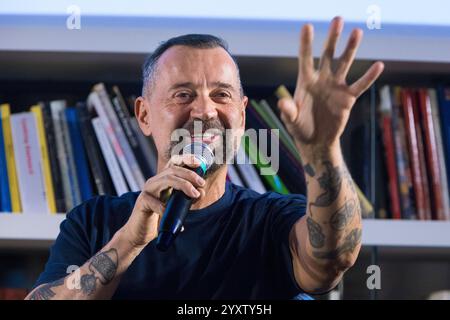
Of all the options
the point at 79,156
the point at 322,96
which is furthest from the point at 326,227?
the point at 79,156

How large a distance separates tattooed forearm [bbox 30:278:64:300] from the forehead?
1.29 ft

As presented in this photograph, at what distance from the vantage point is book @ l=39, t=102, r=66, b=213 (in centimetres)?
165

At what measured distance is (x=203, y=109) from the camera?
4.64ft

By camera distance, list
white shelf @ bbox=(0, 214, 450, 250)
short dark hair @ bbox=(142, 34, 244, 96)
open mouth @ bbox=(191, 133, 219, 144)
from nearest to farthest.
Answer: open mouth @ bbox=(191, 133, 219, 144) < short dark hair @ bbox=(142, 34, 244, 96) < white shelf @ bbox=(0, 214, 450, 250)

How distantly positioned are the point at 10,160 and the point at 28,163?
0.04m

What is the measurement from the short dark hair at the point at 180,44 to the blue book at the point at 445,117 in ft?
1.41

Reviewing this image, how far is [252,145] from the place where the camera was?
1.65 meters

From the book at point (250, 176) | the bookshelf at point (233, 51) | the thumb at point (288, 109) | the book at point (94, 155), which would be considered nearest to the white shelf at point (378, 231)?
the bookshelf at point (233, 51)

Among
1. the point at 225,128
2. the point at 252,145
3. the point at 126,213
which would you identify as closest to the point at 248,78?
the point at 252,145

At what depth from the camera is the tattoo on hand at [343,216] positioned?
123cm

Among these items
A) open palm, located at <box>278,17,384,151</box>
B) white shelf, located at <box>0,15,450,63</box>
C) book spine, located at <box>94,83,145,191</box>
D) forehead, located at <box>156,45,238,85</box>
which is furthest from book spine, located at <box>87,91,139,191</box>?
open palm, located at <box>278,17,384,151</box>

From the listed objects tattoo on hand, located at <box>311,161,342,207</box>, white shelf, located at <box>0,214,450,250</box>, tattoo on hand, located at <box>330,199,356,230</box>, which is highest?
white shelf, located at <box>0,214,450,250</box>

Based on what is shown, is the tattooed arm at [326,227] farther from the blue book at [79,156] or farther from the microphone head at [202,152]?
the blue book at [79,156]

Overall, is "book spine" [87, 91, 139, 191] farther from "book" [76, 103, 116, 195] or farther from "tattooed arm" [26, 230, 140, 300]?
"tattooed arm" [26, 230, 140, 300]
